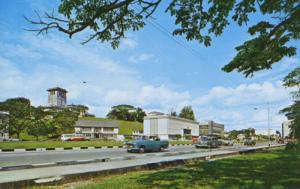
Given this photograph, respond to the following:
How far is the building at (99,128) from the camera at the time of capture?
11125cm

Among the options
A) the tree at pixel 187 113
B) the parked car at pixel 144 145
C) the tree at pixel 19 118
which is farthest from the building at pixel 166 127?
the parked car at pixel 144 145

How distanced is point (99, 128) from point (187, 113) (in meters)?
38.8

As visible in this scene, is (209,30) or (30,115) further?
(30,115)

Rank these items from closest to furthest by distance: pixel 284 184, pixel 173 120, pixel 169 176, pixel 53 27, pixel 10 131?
pixel 53 27 → pixel 284 184 → pixel 169 176 → pixel 10 131 → pixel 173 120

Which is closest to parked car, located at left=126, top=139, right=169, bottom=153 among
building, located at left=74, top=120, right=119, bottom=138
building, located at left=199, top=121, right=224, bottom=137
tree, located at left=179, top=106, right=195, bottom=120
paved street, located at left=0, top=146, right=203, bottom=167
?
paved street, located at left=0, top=146, right=203, bottom=167

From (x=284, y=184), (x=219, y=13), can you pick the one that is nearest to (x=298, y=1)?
(x=219, y=13)

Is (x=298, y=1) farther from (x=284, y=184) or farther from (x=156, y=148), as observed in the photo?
(x=156, y=148)

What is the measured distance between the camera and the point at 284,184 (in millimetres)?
9664

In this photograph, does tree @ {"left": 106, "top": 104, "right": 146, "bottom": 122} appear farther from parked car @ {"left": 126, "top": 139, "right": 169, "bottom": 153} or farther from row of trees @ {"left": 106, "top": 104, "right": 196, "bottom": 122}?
parked car @ {"left": 126, "top": 139, "right": 169, "bottom": 153}

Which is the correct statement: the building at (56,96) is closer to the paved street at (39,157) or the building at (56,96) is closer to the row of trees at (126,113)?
the row of trees at (126,113)

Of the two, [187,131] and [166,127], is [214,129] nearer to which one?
[187,131]

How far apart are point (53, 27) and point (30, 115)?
6226 cm

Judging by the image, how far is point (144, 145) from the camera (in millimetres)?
28312

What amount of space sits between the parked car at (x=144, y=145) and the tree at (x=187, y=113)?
Result: 343ft
